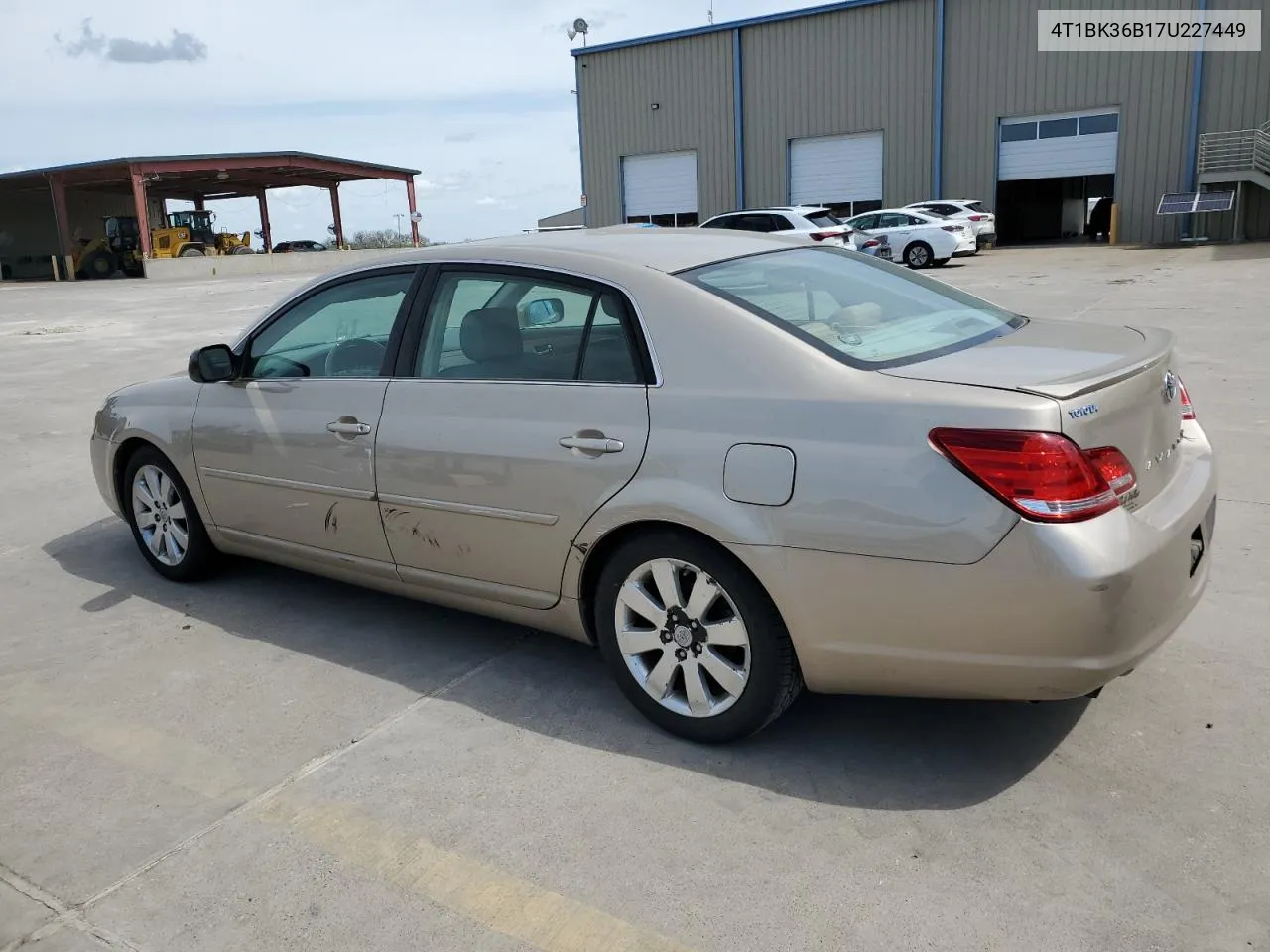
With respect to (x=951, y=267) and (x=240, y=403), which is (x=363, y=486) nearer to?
(x=240, y=403)

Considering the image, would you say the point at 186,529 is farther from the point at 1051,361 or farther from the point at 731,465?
the point at 1051,361

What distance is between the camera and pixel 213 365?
4.48 m

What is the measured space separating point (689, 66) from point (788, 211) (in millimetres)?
14438

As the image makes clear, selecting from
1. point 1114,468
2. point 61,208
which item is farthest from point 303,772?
point 61,208

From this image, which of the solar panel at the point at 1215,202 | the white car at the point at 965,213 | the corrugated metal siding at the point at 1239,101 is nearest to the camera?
the white car at the point at 965,213

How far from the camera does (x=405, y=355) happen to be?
3924mm

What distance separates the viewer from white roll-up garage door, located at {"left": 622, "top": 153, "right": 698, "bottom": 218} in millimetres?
36375

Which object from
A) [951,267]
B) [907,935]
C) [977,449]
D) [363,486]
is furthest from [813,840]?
[951,267]

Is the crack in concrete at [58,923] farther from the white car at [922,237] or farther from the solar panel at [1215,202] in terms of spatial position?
the solar panel at [1215,202]

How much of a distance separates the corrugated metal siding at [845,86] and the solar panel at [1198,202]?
273 inches

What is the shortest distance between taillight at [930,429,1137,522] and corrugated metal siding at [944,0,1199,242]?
3064 cm

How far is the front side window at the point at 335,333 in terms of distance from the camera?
407 cm

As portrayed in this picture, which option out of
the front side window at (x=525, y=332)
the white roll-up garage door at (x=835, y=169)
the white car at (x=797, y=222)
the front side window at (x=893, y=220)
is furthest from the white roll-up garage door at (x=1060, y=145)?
the front side window at (x=525, y=332)

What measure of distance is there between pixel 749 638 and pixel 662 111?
35.4 m
